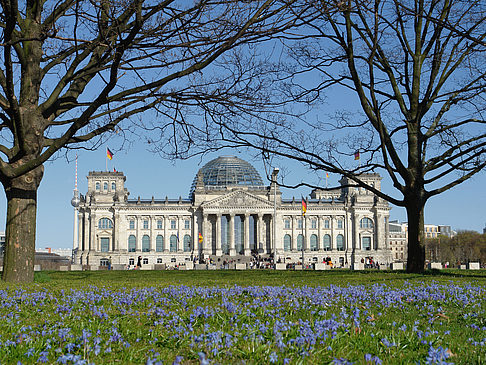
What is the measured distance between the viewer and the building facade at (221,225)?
115188 millimetres

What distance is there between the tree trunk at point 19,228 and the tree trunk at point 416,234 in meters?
12.5

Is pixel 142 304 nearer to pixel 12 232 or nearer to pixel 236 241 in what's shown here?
pixel 12 232

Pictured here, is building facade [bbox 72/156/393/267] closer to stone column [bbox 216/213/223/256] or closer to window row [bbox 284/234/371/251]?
stone column [bbox 216/213/223/256]

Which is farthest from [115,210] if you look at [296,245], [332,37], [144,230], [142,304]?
[142,304]

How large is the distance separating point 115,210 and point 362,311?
4410 inches

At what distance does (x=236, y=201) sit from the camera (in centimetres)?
11569

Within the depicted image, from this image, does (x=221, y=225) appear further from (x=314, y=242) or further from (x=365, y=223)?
(x=365, y=223)

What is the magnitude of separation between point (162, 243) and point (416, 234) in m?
103

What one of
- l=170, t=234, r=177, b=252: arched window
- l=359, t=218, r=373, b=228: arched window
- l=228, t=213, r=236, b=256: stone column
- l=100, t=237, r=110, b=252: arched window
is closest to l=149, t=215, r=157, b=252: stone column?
l=170, t=234, r=177, b=252: arched window

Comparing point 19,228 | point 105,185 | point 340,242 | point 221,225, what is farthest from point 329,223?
point 19,228

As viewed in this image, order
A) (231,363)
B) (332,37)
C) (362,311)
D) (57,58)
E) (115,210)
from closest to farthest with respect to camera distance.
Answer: (231,363), (362,311), (57,58), (332,37), (115,210)

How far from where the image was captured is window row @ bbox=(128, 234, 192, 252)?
11725cm

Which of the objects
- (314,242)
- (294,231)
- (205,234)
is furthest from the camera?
(314,242)

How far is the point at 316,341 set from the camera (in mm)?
4938
